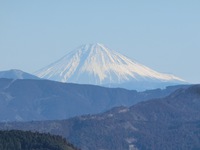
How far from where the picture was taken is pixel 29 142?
114 m

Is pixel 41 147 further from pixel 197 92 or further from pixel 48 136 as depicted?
pixel 197 92

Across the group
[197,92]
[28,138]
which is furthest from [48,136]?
[197,92]

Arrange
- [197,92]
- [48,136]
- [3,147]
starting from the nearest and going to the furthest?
[197,92]
[3,147]
[48,136]

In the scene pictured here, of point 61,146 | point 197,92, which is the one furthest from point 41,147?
point 197,92

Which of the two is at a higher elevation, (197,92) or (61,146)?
(197,92)

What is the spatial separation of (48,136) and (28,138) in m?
4.75

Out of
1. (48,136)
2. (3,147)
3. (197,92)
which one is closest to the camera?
(197,92)

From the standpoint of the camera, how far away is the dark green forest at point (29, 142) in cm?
11136

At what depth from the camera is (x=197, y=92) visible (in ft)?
228

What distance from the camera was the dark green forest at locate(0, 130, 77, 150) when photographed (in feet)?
365

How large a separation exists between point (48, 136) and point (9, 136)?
221 inches

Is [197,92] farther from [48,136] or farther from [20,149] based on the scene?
[48,136]

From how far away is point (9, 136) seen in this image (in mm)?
116625

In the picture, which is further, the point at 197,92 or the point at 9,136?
the point at 9,136
